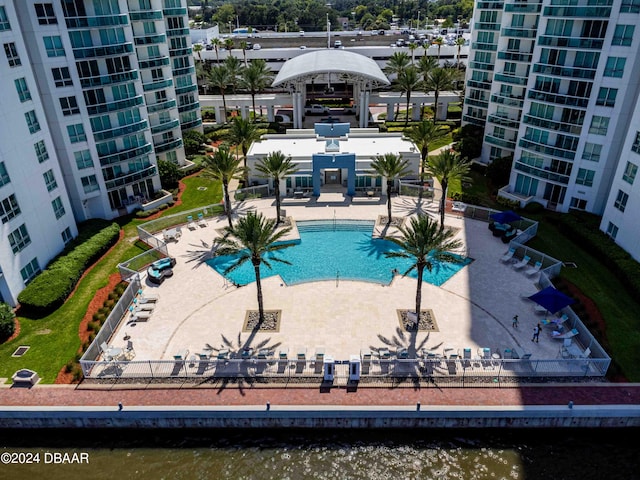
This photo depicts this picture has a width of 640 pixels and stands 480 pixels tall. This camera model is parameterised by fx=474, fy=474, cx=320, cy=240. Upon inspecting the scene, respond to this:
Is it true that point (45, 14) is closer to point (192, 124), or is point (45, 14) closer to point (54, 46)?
point (54, 46)

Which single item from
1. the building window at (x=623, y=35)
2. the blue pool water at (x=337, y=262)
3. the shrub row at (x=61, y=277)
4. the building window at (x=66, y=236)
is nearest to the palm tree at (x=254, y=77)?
the blue pool water at (x=337, y=262)

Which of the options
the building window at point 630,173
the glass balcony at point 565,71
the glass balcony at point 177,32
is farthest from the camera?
the glass balcony at point 177,32

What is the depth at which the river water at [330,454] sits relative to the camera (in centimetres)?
2734

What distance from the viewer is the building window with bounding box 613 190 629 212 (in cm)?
4366

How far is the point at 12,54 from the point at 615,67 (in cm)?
5376

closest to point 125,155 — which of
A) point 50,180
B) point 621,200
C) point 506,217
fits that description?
point 50,180

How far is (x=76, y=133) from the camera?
4750cm

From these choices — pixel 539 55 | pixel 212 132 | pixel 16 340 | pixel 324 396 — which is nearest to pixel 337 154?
pixel 539 55

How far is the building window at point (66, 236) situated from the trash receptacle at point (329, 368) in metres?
30.1

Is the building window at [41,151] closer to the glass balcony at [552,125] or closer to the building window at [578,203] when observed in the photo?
the glass balcony at [552,125]

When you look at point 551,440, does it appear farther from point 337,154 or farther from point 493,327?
point 337,154

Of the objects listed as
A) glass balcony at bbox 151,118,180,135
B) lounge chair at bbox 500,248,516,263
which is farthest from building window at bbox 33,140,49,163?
lounge chair at bbox 500,248,516,263

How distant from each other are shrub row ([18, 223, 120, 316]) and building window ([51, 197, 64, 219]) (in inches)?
134

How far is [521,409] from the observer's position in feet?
95.5
